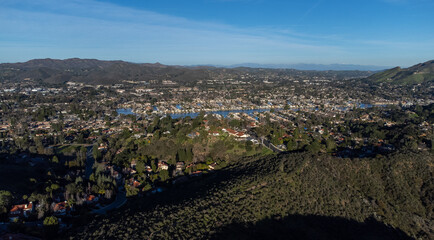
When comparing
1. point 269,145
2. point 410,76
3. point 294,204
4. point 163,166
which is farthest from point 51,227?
point 410,76

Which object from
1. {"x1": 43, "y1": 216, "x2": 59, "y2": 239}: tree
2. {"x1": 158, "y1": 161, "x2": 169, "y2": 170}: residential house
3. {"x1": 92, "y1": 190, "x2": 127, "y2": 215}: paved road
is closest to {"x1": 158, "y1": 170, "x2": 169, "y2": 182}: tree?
{"x1": 158, "y1": 161, "x2": 169, "y2": 170}: residential house

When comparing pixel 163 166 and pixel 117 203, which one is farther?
pixel 163 166

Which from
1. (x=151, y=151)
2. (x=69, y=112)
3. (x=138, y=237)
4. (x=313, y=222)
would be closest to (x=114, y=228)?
(x=138, y=237)

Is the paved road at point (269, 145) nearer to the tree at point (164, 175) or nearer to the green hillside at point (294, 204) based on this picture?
the green hillside at point (294, 204)

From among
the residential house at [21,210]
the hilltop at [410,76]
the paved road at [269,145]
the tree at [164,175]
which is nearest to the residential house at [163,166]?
the tree at [164,175]

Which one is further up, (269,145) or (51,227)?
(269,145)

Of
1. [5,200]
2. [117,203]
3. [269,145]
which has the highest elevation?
[269,145]

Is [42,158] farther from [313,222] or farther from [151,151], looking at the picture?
[313,222]

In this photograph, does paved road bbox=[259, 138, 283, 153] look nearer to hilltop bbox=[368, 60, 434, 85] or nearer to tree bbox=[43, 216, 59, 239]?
tree bbox=[43, 216, 59, 239]

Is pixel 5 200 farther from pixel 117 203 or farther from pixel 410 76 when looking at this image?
pixel 410 76
